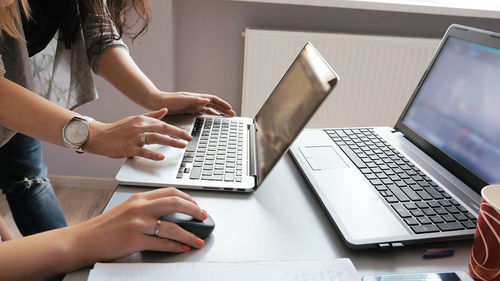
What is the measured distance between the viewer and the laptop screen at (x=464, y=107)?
0.69 metres

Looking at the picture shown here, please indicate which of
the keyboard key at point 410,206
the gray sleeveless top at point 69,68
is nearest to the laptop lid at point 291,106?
the keyboard key at point 410,206

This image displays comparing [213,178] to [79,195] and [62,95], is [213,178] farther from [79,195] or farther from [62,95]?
[79,195]

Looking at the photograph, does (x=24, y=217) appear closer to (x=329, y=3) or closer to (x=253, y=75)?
(x=253, y=75)

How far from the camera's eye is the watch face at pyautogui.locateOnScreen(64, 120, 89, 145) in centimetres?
75

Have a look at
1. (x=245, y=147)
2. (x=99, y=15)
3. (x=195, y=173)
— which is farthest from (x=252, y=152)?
(x=99, y=15)

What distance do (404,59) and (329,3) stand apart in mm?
456

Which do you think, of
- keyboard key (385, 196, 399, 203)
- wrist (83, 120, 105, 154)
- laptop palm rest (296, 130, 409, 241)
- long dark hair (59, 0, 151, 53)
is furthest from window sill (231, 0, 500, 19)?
keyboard key (385, 196, 399, 203)

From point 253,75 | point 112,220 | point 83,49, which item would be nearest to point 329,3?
point 253,75

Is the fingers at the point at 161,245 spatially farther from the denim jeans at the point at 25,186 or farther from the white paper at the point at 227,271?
the denim jeans at the point at 25,186

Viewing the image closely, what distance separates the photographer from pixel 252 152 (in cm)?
81

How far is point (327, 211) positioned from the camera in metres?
0.63

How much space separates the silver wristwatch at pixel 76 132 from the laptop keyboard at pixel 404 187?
511 millimetres

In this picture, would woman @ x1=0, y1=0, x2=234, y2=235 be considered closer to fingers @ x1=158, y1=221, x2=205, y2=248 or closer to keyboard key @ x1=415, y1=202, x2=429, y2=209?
fingers @ x1=158, y1=221, x2=205, y2=248

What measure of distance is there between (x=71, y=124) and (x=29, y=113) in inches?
3.0
